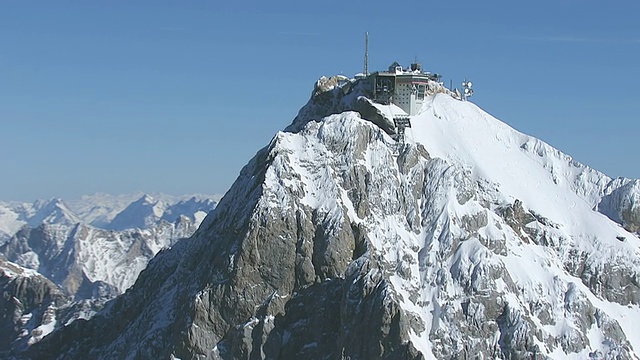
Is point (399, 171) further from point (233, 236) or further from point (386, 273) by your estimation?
point (233, 236)

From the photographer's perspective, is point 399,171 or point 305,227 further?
point 399,171

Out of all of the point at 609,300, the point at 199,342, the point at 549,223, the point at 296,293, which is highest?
the point at 549,223

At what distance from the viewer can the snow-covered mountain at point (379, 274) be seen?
552ft

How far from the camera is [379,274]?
166000 millimetres

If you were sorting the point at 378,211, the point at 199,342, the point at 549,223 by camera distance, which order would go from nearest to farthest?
the point at 199,342
the point at 378,211
the point at 549,223

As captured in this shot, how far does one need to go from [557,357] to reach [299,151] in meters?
67.0

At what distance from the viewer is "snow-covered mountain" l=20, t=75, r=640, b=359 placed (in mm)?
168375

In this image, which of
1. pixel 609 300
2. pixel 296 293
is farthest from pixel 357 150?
pixel 609 300

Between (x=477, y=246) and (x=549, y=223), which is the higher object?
(x=549, y=223)

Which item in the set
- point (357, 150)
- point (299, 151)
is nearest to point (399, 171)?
point (357, 150)

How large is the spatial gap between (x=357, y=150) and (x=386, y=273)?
29.5 metres

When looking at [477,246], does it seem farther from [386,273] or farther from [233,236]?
[233,236]

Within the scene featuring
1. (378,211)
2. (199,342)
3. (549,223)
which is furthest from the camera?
(549,223)

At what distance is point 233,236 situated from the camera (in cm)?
17925
